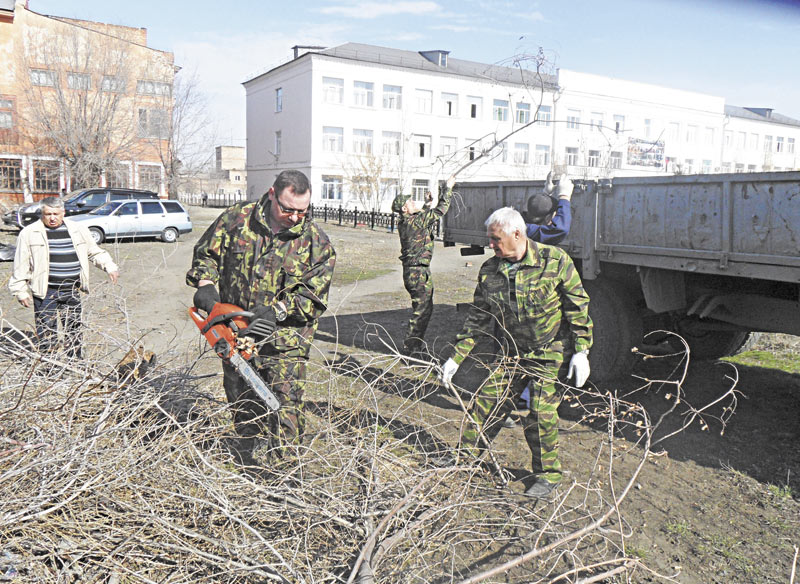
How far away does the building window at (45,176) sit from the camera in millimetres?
30009

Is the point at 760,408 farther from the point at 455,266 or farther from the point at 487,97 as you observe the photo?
the point at 487,97

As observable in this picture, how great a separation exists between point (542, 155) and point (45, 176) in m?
30.6

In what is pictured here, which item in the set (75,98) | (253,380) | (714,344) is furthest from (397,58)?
(253,380)

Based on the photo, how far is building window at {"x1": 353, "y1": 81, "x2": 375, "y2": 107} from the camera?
37688mm

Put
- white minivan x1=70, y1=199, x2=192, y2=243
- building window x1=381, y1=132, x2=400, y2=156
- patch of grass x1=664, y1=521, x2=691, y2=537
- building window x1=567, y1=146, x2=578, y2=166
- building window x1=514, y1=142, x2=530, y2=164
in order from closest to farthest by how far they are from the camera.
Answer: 1. patch of grass x1=664, y1=521, x2=691, y2=537
2. white minivan x1=70, y1=199, x2=192, y2=243
3. building window x1=381, y1=132, x2=400, y2=156
4. building window x1=514, y1=142, x2=530, y2=164
5. building window x1=567, y1=146, x2=578, y2=166

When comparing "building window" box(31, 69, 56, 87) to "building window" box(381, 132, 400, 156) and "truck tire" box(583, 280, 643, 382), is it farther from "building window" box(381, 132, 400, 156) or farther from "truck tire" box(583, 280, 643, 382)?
"truck tire" box(583, 280, 643, 382)

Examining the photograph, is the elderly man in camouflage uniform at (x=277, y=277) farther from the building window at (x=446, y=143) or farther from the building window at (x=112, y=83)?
the building window at (x=446, y=143)

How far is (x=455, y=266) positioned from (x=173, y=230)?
8652 mm

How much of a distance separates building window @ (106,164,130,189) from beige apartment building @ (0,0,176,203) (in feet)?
0.15

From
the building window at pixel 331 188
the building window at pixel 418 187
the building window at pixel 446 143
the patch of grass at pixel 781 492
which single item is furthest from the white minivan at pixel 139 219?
the building window at pixel 446 143

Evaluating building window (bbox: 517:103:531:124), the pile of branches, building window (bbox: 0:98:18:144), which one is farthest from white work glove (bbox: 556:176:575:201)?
building window (bbox: 517:103:531:124)

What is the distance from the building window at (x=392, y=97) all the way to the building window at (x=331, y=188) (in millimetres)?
5620

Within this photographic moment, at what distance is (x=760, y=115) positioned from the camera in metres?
52.5

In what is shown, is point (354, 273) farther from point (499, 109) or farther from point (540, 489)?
point (499, 109)
